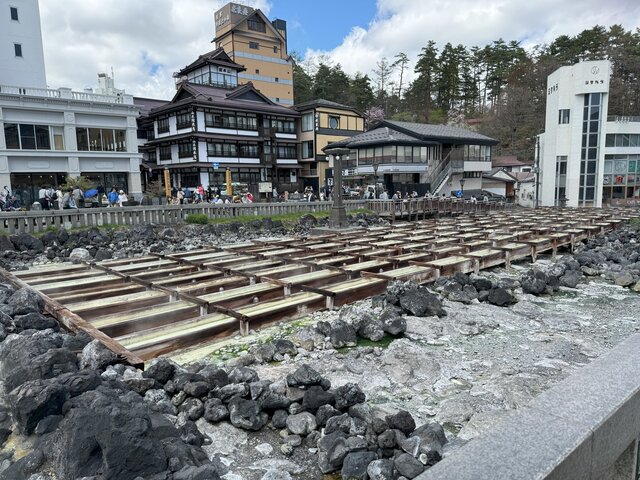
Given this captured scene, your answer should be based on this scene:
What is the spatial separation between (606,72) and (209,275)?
33631 mm

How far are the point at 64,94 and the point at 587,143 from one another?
36.8m

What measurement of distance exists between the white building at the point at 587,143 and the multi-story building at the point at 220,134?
2160 cm

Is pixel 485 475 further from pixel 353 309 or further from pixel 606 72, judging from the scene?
pixel 606 72

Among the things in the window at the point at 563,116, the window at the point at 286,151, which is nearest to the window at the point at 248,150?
the window at the point at 286,151

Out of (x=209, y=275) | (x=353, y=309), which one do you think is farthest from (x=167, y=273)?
(x=353, y=309)

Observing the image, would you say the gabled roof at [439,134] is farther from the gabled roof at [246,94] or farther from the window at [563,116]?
the gabled roof at [246,94]

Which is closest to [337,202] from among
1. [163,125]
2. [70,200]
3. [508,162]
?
[70,200]

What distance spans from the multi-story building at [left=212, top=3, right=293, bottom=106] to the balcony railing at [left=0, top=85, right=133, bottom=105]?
19893mm

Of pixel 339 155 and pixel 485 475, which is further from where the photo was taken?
pixel 339 155

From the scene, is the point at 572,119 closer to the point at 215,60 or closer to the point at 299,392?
the point at 215,60

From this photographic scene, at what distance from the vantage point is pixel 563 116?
32.8 metres

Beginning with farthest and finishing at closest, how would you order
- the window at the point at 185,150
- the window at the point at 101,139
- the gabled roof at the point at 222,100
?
1. the window at the point at 185,150
2. the gabled roof at the point at 222,100
3. the window at the point at 101,139

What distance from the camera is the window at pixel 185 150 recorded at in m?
34.0

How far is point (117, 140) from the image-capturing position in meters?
31.0
